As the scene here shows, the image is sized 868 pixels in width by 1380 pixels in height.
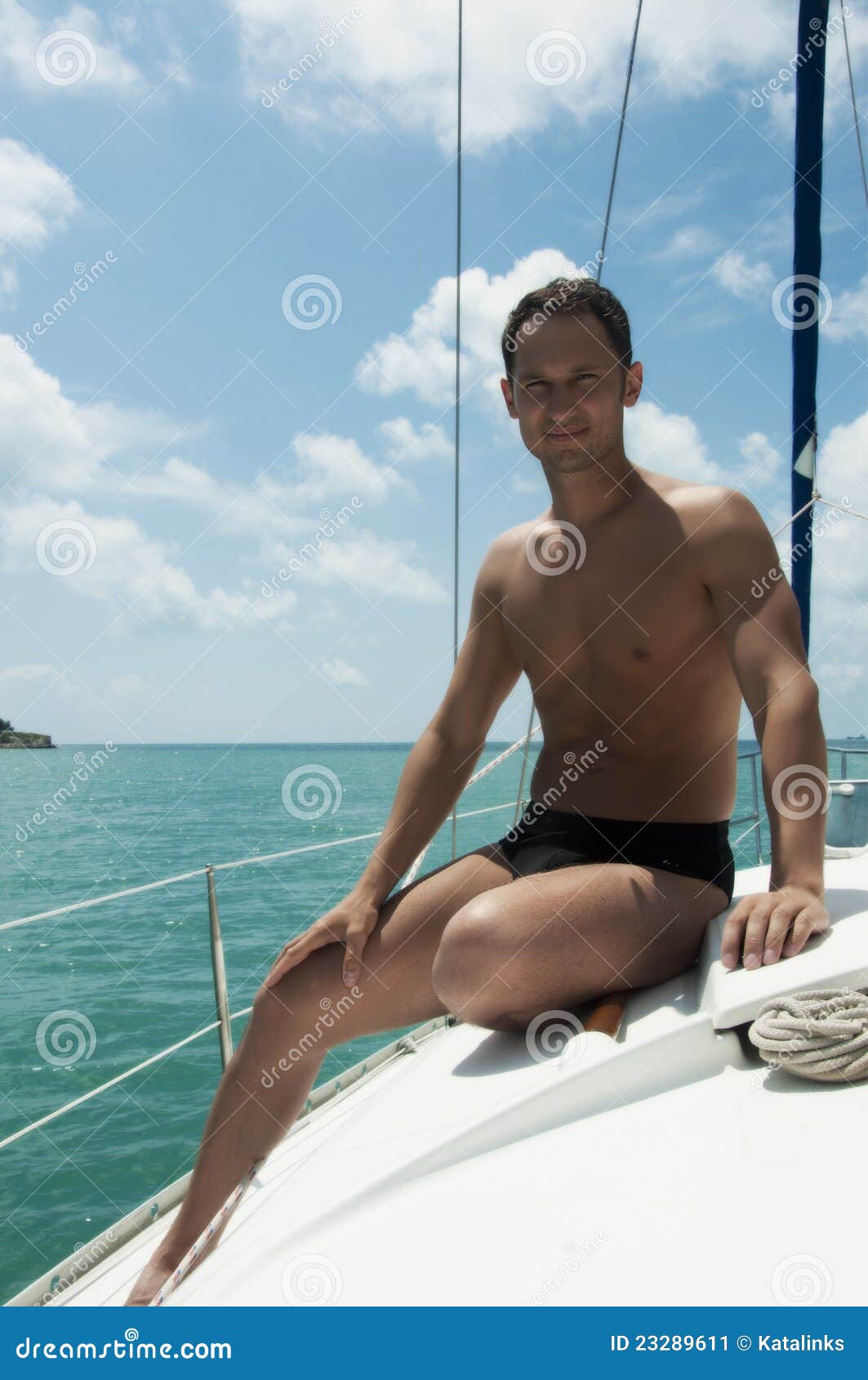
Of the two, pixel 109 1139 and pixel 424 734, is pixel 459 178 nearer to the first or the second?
pixel 424 734

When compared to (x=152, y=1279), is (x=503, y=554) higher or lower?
higher

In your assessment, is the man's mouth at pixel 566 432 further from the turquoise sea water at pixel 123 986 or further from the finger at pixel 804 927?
the turquoise sea water at pixel 123 986

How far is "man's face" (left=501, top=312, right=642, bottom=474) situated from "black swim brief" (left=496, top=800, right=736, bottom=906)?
51 cm

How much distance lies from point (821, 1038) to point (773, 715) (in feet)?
1.45

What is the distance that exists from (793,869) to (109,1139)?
166 inches

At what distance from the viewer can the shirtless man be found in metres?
1.08

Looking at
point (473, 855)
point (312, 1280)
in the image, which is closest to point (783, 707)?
point (473, 855)

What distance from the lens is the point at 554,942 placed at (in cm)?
106
